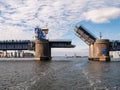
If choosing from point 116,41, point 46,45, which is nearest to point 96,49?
point 116,41

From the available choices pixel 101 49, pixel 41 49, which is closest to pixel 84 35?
pixel 101 49

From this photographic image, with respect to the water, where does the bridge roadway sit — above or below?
above

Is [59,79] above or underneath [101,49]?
underneath

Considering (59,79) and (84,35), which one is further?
(84,35)

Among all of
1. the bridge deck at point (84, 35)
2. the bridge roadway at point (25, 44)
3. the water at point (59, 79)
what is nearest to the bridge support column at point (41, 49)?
the bridge roadway at point (25, 44)

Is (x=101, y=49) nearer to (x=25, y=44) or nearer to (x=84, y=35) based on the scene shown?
(x=84, y=35)

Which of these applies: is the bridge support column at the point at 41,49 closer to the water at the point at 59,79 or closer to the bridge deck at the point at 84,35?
the bridge deck at the point at 84,35

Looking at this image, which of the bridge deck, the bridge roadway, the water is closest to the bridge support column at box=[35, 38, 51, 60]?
the bridge roadway

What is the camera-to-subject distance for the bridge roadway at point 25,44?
122769 millimetres

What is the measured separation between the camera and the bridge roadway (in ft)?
403

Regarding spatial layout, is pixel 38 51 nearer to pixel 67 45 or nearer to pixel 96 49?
pixel 67 45

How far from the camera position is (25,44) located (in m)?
126

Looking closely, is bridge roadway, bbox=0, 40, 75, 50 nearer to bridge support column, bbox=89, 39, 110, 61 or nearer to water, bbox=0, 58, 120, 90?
bridge support column, bbox=89, 39, 110, 61

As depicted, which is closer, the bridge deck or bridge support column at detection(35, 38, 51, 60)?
the bridge deck
